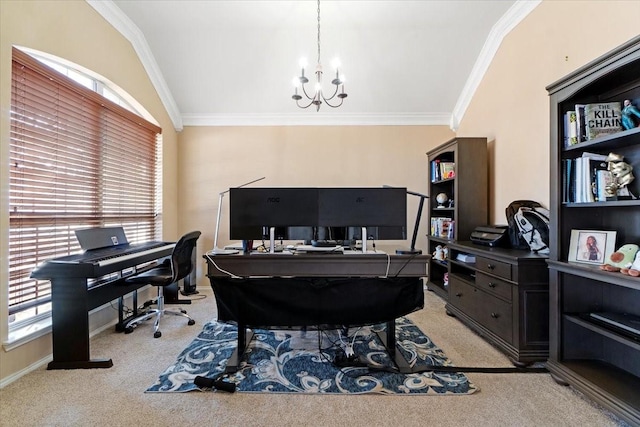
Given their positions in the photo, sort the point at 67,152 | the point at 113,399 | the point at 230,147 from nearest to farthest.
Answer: the point at 113,399, the point at 67,152, the point at 230,147

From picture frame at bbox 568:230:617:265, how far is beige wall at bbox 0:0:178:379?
3.64m

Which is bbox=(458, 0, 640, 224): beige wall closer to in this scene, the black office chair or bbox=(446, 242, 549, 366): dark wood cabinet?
bbox=(446, 242, 549, 366): dark wood cabinet

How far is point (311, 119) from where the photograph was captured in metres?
4.23

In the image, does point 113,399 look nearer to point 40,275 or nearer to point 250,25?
point 40,275

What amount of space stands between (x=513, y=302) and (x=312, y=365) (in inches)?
59.4

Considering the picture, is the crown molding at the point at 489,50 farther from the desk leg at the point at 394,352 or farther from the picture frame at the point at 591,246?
the desk leg at the point at 394,352

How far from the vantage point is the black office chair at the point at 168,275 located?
9.18 feet

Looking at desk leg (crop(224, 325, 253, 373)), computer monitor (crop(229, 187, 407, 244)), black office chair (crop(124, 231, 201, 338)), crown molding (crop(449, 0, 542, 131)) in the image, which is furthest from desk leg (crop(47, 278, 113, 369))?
crown molding (crop(449, 0, 542, 131))

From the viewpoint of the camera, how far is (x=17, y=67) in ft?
6.85

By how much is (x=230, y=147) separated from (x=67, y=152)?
196 centimetres

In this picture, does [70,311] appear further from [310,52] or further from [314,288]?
[310,52]

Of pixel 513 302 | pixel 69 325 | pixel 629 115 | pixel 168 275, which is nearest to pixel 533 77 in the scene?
pixel 629 115

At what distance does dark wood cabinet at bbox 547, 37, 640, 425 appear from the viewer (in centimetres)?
175

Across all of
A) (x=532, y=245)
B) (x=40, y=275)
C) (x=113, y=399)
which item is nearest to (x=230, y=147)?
(x=40, y=275)
